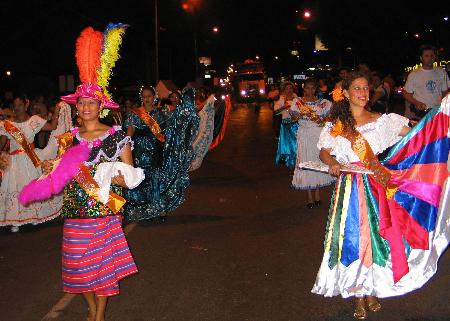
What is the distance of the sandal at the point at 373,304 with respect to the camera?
4645mm

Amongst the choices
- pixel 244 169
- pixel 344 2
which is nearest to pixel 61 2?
pixel 344 2

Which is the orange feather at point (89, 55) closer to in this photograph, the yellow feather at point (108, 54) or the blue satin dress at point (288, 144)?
the yellow feather at point (108, 54)

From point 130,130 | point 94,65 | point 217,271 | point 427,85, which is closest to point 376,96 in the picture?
point 427,85

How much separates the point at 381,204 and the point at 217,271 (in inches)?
82.7

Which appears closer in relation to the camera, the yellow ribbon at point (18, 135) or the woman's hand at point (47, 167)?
the woman's hand at point (47, 167)

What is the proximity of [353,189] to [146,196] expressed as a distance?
456 cm

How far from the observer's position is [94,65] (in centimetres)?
457

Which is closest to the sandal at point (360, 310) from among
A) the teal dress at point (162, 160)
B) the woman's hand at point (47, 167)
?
the woman's hand at point (47, 167)

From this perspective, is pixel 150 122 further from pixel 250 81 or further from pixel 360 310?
pixel 250 81

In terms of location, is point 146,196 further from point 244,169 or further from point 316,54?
point 316,54

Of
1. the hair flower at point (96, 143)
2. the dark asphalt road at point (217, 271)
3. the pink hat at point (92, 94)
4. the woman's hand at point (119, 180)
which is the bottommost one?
the dark asphalt road at point (217, 271)

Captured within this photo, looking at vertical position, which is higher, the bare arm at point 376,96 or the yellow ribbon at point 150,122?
the bare arm at point 376,96

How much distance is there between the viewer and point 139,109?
834 cm

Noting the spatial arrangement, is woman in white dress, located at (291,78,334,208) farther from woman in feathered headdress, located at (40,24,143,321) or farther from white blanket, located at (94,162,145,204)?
white blanket, located at (94,162,145,204)
